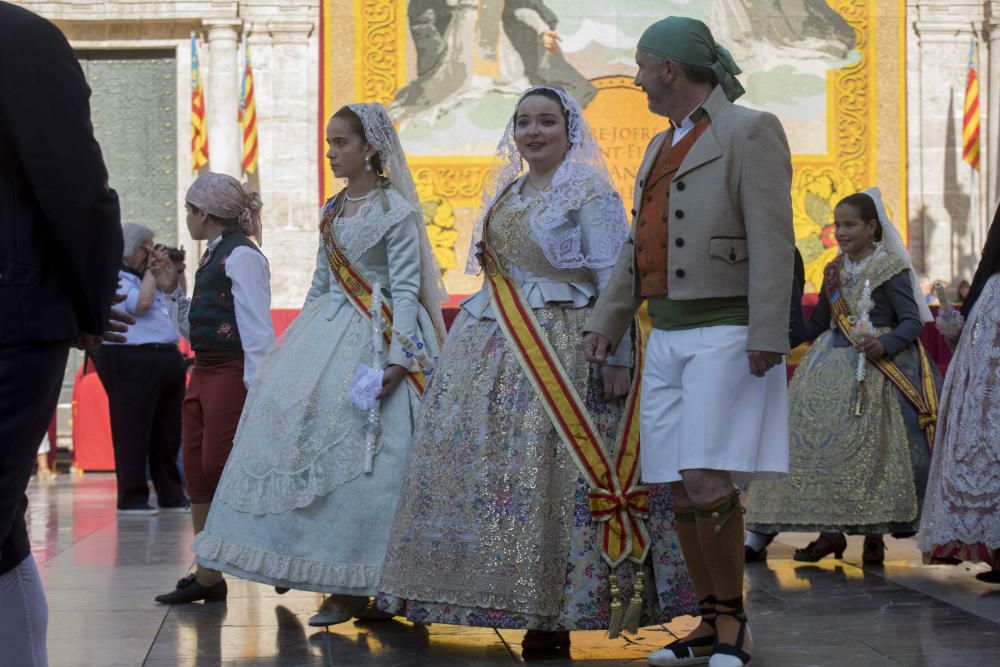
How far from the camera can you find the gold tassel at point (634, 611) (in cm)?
359

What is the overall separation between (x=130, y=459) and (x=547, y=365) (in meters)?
5.01

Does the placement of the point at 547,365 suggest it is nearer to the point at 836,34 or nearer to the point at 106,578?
the point at 106,578

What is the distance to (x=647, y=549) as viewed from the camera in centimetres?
368

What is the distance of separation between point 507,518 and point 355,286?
1.20m

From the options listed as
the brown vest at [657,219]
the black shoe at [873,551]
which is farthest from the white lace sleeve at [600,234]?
the black shoe at [873,551]

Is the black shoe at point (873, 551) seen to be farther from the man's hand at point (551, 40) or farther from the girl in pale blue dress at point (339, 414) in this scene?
the man's hand at point (551, 40)

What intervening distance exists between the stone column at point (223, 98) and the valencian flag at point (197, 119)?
0.08 m

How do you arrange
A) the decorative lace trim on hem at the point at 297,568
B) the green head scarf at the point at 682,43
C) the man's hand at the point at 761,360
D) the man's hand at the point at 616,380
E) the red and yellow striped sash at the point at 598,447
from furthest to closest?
the decorative lace trim on hem at the point at 297,568 < the man's hand at the point at 616,380 < the red and yellow striped sash at the point at 598,447 < the green head scarf at the point at 682,43 < the man's hand at the point at 761,360

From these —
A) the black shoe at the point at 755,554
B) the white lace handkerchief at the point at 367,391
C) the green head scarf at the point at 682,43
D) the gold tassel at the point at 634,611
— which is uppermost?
the green head scarf at the point at 682,43

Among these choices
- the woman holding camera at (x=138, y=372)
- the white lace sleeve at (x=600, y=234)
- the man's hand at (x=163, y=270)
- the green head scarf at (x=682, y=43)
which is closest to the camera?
the green head scarf at (x=682, y=43)

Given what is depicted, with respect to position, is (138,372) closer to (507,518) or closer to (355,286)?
(355,286)

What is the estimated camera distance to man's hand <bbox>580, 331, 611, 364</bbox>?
3652 millimetres

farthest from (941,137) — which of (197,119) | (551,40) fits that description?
(197,119)

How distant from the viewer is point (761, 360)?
10.9 ft
